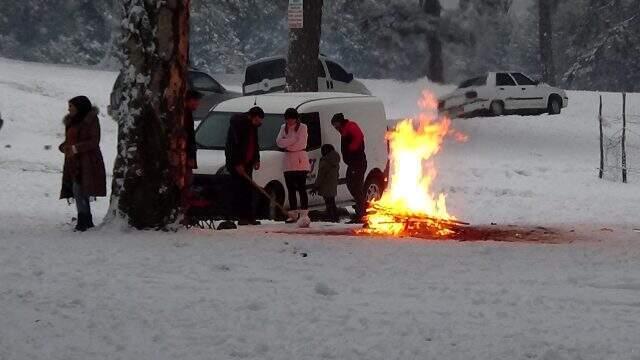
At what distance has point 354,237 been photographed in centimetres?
1111

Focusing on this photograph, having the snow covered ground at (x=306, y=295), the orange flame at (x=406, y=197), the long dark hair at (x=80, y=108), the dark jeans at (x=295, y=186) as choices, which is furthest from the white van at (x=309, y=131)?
the long dark hair at (x=80, y=108)

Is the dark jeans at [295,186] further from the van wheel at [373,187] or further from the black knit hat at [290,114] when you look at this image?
the van wheel at [373,187]

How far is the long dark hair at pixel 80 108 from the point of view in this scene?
37.6ft

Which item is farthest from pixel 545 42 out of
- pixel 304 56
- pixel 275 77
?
pixel 304 56

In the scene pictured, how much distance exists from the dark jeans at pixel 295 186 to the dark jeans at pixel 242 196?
81cm

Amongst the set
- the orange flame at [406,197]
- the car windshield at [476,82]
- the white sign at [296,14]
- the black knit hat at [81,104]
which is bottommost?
the orange flame at [406,197]

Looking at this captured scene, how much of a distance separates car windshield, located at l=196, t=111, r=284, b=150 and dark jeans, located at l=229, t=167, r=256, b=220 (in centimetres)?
135

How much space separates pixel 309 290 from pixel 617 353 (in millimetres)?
2582

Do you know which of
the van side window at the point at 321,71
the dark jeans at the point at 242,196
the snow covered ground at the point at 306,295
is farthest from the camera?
the van side window at the point at 321,71

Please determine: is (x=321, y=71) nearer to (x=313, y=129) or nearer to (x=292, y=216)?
(x=313, y=129)

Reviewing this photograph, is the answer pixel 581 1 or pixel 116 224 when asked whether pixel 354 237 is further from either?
pixel 581 1

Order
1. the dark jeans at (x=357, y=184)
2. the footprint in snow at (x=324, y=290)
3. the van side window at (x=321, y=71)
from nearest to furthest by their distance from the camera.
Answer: the footprint in snow at (x=324, y=290), the dark jeans at (x=357, y=184), the van side window at (x=321, y=71)

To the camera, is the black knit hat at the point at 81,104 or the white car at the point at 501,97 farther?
the white car at the point at 501,97

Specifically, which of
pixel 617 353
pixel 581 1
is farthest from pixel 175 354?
pixel 581 1
